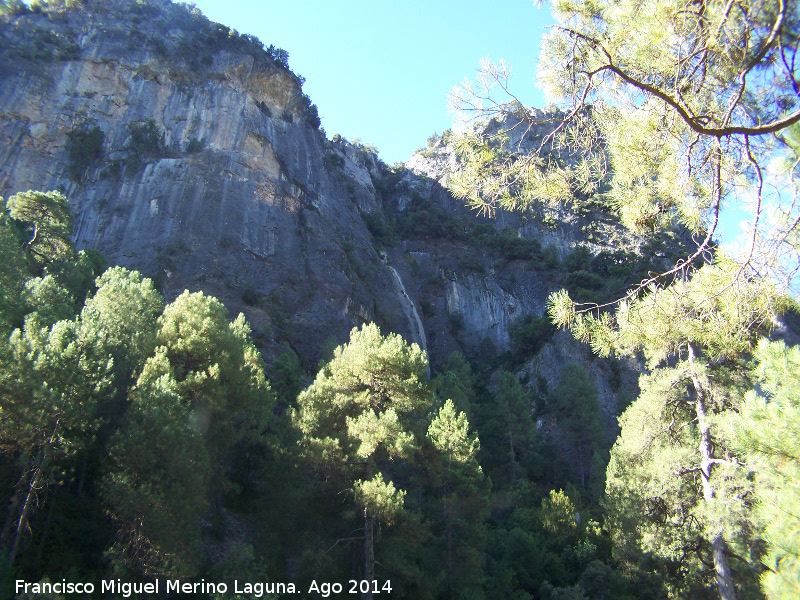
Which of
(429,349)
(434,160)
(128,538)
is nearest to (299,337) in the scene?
(429,349)

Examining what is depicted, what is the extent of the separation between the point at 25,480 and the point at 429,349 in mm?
29479

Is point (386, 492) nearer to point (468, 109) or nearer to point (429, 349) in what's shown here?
point (468, 109)

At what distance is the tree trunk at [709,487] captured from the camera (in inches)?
339

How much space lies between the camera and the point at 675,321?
5320mm

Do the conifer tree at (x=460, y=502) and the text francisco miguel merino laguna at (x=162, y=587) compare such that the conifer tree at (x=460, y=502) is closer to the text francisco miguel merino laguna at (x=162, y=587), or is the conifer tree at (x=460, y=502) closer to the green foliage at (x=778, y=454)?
the text francisco miguel merino laguna at (x=162, y=587)

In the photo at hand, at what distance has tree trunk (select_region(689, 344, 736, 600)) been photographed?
8616 millimetres

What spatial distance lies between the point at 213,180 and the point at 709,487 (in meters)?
28.1

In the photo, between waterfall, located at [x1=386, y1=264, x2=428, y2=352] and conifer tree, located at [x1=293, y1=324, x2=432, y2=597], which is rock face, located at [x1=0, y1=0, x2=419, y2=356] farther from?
conifer tree, located at [x1=293, y1=324, x2=432, y2=597]

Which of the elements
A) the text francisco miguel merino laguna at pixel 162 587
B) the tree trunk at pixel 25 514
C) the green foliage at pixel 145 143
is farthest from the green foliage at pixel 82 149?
the text francisco miguel merino laguna at pixel 162 587

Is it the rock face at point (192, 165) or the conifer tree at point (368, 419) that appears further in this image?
the rock face at point (192, 165)

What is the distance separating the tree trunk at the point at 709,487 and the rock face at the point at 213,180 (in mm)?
18125

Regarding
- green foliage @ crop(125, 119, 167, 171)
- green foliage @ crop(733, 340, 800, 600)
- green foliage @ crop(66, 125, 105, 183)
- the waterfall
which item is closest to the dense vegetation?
green foliage @ crop(733, 340, 800, 600)

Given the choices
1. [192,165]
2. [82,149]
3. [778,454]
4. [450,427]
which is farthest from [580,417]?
[82,149]

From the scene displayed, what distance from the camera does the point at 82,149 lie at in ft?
97.7
